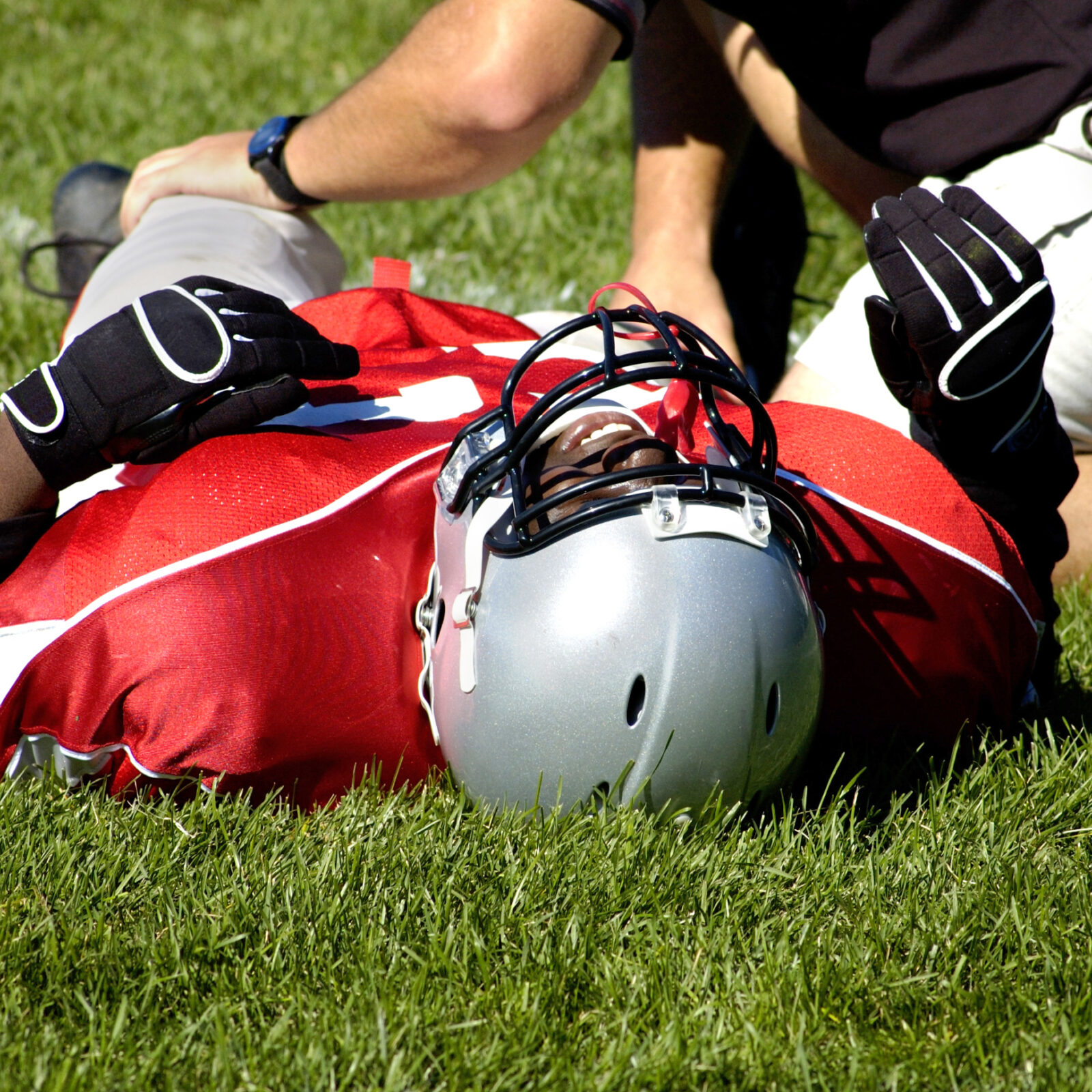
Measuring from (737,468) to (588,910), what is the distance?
0.65 m

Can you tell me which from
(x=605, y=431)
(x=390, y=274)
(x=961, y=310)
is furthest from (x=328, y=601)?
(x=390, y=274)

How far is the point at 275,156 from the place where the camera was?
3.09 metres

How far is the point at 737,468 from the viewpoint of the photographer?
1732 millimetres

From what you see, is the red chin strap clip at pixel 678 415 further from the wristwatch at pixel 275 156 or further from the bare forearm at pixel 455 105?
the wristwatch at pixel 275 156

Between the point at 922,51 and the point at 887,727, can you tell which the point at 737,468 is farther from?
the point at 922,51

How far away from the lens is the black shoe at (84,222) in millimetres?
3795

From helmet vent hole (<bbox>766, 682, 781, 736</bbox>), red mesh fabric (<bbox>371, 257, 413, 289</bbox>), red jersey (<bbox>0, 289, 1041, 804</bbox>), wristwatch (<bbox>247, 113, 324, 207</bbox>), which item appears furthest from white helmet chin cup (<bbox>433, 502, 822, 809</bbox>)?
wristwatch (<bbox>247, 113, 324, 207</bbox>)

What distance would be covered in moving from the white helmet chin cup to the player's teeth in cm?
17

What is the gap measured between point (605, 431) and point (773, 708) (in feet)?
1.47

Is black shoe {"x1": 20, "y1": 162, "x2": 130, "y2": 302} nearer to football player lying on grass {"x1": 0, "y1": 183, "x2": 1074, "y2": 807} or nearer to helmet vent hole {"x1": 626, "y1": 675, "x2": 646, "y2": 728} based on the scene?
football player lying on grass {"x1": 0, "y1": 183, "x2": 1074, "y2": 807}

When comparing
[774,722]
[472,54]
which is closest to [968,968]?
[774,722]

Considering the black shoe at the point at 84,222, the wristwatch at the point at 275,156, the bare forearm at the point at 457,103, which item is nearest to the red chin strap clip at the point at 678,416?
the bare forearm at the point at 457,103

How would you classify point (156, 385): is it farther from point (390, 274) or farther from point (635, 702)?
point (390, 274)

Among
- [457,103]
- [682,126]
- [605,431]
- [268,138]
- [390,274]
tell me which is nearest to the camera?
[605,431]
